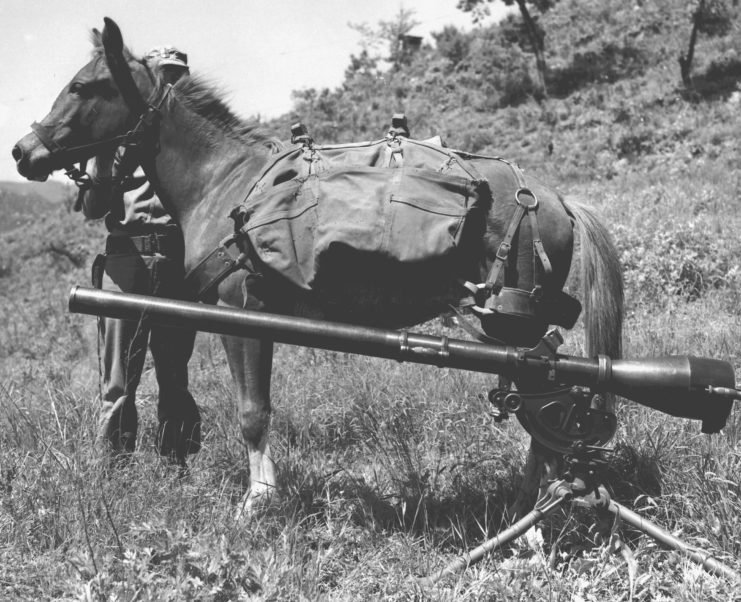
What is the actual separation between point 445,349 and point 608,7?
951 inches

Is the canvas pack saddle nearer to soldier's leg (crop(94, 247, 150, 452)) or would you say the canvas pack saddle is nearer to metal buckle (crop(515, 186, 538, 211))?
metal buckle (crop(515, 186, 538, 211))

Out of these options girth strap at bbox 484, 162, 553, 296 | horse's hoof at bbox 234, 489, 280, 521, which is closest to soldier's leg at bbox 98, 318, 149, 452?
horse's hoof at bbox 234, 489, 280, 521

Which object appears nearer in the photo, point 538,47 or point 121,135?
point 121,135

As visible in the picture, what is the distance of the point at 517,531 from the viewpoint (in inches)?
101

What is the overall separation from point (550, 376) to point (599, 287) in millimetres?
948

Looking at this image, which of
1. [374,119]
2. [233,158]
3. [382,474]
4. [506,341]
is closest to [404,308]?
[506,341]

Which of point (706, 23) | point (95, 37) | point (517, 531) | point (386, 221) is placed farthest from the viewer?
point (706, 23)

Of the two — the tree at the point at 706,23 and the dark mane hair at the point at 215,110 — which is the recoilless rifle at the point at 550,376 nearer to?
the dark mane hair at the point at 215,110

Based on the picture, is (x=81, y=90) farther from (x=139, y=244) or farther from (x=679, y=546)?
(x=679, y=546)

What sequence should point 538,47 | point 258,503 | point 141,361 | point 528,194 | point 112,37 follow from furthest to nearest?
1. point 538,47
2. point 141,361
3. point 112,37
4. point 258,503
5. point 528,194

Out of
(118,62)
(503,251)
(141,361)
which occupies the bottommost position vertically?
(141,361)

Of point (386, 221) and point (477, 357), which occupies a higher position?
point (386, 221)

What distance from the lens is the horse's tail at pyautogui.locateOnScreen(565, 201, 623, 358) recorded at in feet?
10.3

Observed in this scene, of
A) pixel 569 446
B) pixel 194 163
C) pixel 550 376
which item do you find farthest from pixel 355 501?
pixel 194 163
